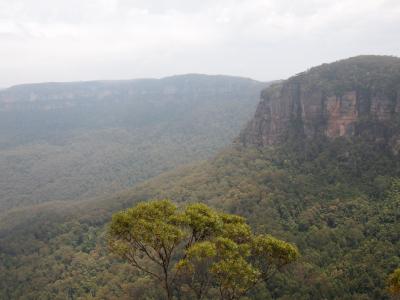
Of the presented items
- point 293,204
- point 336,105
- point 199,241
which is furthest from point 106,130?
point 199,241

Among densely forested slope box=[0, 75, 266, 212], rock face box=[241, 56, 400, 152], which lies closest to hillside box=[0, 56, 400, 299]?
rock face box=[241, 56, 400, 152]

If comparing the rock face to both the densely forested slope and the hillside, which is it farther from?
the densely forested slope

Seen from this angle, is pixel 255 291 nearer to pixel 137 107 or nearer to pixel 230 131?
pixel 230 131

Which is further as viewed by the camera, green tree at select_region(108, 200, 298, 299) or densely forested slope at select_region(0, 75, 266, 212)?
densely forested slope at select_region(0, 75, 266, 212)

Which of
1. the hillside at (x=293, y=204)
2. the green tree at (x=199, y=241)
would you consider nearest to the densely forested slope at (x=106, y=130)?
the hillside at (x=293, y=204)

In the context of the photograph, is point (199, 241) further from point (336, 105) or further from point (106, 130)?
point (106, 130)

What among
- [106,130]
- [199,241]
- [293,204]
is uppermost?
[199,241]

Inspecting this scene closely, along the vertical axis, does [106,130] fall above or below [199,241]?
below
